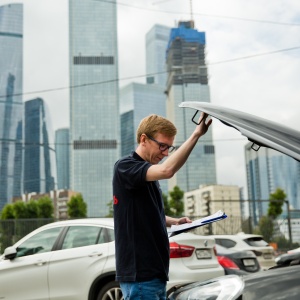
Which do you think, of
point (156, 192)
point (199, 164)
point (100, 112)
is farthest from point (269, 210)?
point (100, 112)

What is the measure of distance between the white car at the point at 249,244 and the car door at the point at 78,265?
168 inches

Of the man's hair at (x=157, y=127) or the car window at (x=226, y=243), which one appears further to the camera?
the car window at (x=226, y=243)

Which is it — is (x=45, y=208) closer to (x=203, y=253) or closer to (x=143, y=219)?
(x=203, y=253)

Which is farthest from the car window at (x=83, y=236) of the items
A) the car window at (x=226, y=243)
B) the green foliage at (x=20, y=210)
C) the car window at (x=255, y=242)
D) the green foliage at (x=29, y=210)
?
the green foliage at (x=20, y=210)

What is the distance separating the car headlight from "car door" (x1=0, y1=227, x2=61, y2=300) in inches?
153

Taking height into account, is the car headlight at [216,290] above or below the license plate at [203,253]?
above

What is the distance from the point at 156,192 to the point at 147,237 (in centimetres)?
26

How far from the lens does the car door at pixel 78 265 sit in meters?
5.97

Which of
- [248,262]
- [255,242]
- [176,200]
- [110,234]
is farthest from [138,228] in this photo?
[176,200]

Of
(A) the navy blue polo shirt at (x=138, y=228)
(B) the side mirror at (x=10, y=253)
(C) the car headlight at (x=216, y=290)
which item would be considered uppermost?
(A) the navy blue polo shirt at (x=138, y=228)

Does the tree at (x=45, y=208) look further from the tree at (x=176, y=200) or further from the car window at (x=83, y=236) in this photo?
the car window at (x=83, y=236)

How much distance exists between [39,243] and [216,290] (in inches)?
180

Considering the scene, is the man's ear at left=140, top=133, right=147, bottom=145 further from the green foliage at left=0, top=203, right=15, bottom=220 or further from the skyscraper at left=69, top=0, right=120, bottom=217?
the skyscraper at left=69, top=0, right=120, bottom=217

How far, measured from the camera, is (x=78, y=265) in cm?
605
